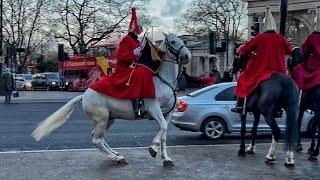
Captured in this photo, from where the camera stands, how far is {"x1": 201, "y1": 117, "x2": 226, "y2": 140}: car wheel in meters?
14.9

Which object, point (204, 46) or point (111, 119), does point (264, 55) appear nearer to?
point (111, 119)

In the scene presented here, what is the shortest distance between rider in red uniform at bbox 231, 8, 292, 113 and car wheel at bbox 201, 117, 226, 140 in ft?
15.5

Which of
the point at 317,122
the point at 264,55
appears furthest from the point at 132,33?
the point at 317,122

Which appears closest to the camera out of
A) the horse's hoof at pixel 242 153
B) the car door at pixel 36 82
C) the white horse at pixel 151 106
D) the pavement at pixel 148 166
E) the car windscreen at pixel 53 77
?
the pavement at pixel 148 166

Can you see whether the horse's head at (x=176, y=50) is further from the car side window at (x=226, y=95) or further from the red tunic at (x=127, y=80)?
the car side window at (x=226, y=95)

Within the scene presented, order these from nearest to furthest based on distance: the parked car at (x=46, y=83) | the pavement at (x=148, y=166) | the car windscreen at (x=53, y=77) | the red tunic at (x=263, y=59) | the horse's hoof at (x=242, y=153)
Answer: the pavement at (x=148, y=166) < the red tunic at (x=263, y=59) < the horse's hoof at (x=242, y=153) < the parked car at (x=46, y=83) < the car windscreen at (x=53, y=77)

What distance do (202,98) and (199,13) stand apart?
81.5 m

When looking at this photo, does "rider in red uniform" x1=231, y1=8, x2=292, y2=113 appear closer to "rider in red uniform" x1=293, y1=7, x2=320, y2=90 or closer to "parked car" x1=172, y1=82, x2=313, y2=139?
"rider in red uniform" x1=293, y1=7, x2=320, y2=90

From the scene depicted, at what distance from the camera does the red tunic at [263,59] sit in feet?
32.3

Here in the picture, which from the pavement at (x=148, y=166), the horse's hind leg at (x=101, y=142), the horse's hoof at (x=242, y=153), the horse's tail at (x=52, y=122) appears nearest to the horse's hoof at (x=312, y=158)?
the pavement at (x=148, y=166)

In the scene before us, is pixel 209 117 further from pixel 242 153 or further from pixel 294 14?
pixel 294 14

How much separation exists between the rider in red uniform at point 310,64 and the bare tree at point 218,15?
274 ft

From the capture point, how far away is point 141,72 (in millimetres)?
9359

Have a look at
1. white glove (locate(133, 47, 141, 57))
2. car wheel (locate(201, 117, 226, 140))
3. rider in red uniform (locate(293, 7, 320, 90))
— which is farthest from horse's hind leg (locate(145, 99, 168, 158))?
car wheel (locate(201, 117, 226, 140))
